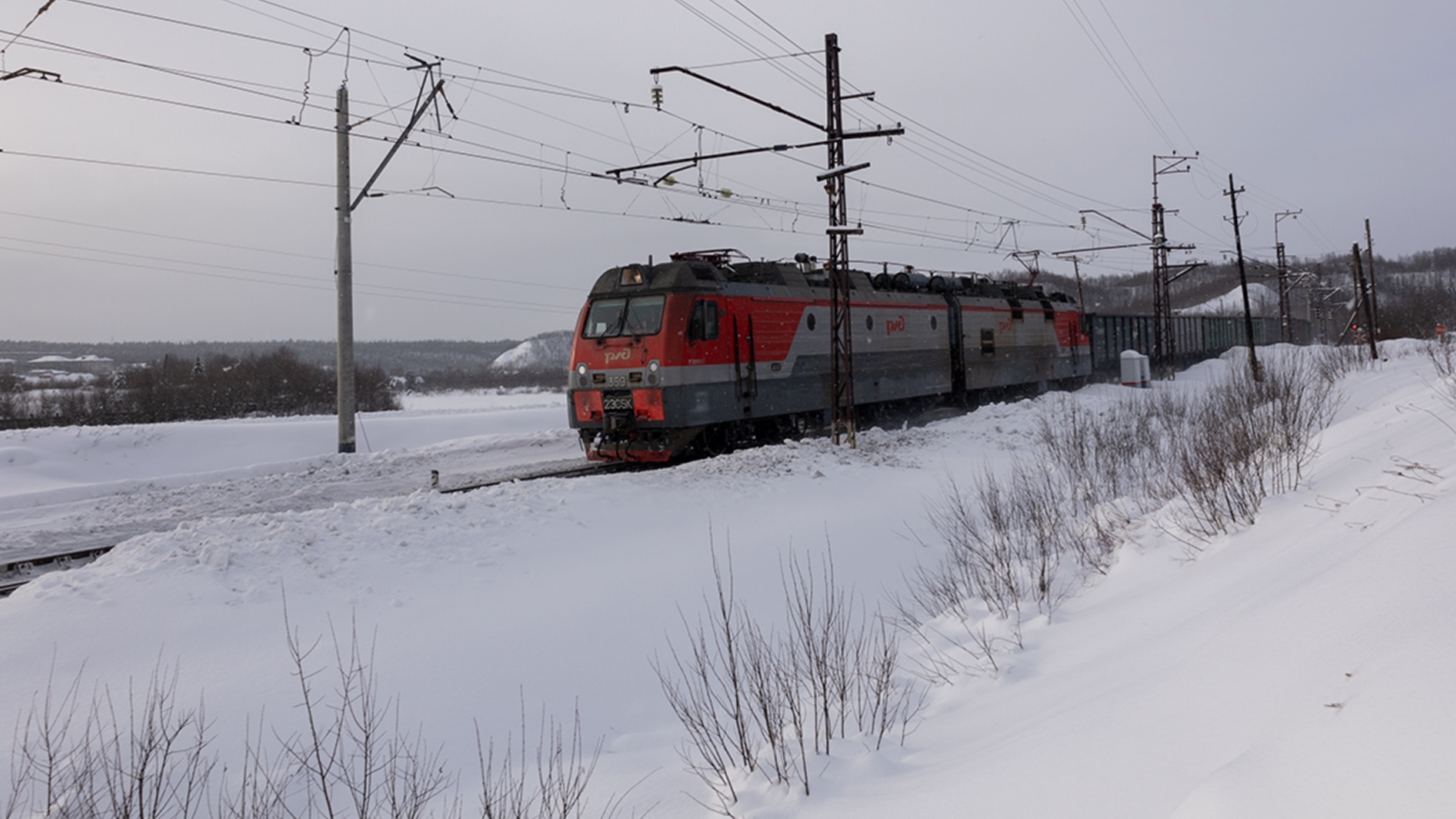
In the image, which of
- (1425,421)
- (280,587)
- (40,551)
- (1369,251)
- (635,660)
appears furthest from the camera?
(1369,251)

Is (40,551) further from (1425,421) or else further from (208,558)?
(1425,421)

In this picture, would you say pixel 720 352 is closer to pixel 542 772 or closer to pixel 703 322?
pixel 703 322

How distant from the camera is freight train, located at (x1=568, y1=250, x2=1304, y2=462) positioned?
14.0 meters

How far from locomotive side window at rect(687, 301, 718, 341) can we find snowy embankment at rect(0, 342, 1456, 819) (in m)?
2.65

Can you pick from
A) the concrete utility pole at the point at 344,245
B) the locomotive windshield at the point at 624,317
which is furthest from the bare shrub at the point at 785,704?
the concrete utility pole at the point at 344,245

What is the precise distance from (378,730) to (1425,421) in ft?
33.9

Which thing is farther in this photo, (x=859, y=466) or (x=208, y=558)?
(x=859, y=466)

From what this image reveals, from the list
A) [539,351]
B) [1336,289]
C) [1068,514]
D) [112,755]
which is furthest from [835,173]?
[539,351]

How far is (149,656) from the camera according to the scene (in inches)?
249

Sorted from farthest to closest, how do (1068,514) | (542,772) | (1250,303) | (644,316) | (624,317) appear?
(1250,303) < (624,317) < (644,316) < (1068,514) < (542,772)

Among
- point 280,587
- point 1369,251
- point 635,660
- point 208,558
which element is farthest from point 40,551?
point 1369,251

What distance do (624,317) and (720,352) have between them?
1.84m

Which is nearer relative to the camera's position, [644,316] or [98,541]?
[98,541]

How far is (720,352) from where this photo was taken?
14.5 m
